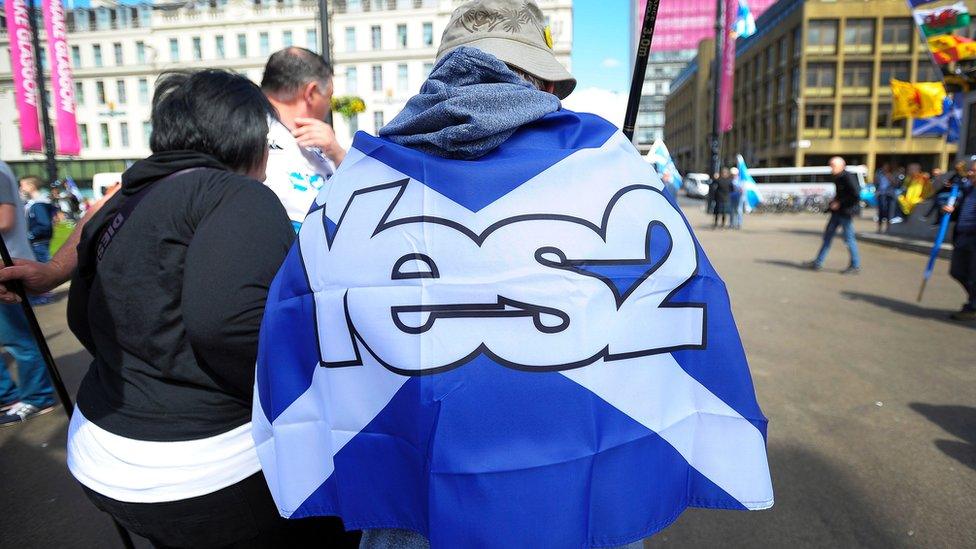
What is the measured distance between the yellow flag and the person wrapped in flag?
50.2 ft

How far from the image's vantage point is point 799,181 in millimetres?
32344

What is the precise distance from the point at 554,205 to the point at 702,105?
2992 inches

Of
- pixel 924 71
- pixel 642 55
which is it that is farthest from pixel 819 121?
pixel 642 55

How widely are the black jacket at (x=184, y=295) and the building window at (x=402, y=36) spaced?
198ft

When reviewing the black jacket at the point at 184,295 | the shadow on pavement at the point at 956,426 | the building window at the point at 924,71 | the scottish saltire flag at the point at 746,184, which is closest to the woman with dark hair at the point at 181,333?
the black jacket at the point at 184,295

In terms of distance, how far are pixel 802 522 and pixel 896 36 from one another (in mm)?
58777

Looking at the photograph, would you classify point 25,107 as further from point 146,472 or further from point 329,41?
point 146,472

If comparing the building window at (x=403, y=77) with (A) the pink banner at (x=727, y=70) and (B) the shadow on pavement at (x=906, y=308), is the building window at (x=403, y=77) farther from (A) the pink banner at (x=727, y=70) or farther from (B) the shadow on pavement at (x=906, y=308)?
(B) the shadow on pavement at (x=906, y=308)

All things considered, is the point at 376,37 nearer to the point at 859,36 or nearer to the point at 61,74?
the point at 859,36

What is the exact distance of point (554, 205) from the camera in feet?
3.45

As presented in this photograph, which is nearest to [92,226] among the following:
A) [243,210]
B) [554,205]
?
[243,210]

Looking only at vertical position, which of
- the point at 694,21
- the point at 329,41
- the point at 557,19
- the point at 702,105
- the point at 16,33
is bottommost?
the point at 329,41

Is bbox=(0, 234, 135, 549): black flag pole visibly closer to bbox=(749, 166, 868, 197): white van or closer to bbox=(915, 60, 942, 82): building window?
bbox=(749, 166, 868, 197): white van

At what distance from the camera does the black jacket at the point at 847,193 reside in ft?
31.7
